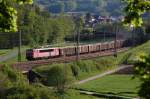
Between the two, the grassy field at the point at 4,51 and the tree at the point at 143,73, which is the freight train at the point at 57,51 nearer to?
the grassy field at the point at 4,51

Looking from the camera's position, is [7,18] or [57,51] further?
[57,51]

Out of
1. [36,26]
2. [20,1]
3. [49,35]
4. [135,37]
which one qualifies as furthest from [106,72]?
[20,1]

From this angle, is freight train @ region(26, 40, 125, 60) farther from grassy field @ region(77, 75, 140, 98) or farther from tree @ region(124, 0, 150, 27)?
tree @ region(124, 0, 150, 27)

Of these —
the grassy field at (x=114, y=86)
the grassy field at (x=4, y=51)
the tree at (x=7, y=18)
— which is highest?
the tree at (x=7, y=18)

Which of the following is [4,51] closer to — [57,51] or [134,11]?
[57,51]

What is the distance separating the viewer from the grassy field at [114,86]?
36625mm

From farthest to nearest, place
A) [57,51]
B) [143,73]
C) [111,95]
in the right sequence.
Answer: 1. [57,51]
2. [111,95]
3. [143,73]

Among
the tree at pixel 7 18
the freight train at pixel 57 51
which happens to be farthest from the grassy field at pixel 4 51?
the tree at pixel 7 18

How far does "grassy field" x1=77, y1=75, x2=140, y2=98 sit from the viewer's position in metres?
36.6

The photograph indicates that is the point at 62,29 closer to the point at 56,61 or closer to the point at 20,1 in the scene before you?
the point at 56,61

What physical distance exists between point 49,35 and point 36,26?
698cm

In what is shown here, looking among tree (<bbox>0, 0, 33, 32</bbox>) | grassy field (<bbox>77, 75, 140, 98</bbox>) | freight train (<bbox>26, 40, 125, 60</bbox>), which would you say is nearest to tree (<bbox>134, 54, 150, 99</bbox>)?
tree (<bbox>0, 0, 33, 32</bbox>)

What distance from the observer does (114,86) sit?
1570 inches

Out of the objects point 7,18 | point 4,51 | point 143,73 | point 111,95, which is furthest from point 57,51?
point 143,73
